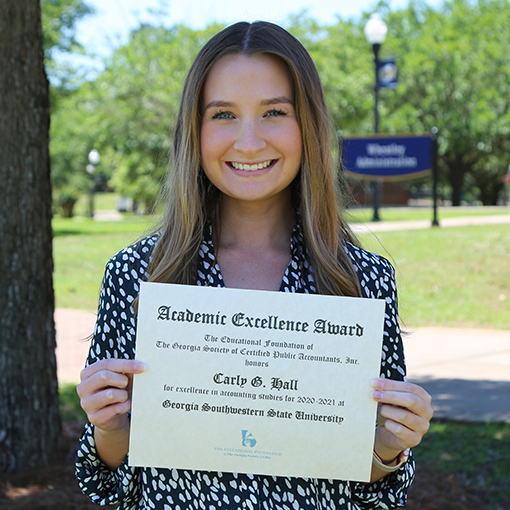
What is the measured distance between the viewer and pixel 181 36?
28.0 m

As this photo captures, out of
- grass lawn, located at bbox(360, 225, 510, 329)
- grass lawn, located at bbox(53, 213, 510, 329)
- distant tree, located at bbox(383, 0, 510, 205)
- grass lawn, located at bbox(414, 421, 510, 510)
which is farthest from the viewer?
distant tree, located at bbox(383, 0, 510, 205)

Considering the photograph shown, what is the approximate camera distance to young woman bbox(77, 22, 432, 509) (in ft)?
6.22

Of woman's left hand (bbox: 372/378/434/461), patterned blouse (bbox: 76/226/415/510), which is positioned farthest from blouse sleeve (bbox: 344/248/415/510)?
woman's left hand (bbox: 372/378/434/461)

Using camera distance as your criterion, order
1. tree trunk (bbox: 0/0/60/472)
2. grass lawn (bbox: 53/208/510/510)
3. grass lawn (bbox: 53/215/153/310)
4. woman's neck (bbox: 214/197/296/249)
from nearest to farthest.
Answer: woman's neck (bbox: 214/197/296/249) → tree trunk (bbox: 0/0/60/472) → grass lawn (bbox: 53/208/510/510) → grass lawn (bbox: 53/215/153/310)

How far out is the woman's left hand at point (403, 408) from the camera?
5.83 feet

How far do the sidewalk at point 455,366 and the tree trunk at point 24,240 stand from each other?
1.44 meters

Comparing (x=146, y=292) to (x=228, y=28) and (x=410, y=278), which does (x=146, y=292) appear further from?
(x=410, y=278)

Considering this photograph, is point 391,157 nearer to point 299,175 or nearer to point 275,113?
point 299,175

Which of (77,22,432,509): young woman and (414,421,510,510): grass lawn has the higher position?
(77,22,432,509): young woman

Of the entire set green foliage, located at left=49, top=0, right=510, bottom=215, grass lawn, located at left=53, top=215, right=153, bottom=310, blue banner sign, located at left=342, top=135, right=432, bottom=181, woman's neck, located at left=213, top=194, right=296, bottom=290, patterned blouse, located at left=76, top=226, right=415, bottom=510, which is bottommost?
grass lawn, located at left=53, top=215, right=153, bottom=310

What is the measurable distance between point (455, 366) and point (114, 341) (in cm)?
576

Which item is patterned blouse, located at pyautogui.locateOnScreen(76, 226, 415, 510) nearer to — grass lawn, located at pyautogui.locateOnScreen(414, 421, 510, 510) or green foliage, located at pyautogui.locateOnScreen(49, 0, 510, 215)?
grass lawn, located at pyautogui.locateOnScreen(414, 421, 510, 510)

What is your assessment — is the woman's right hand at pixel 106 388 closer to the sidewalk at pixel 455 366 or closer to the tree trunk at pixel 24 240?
the tree trunk at pixel 24 240

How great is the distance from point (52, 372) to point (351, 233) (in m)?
2.85
